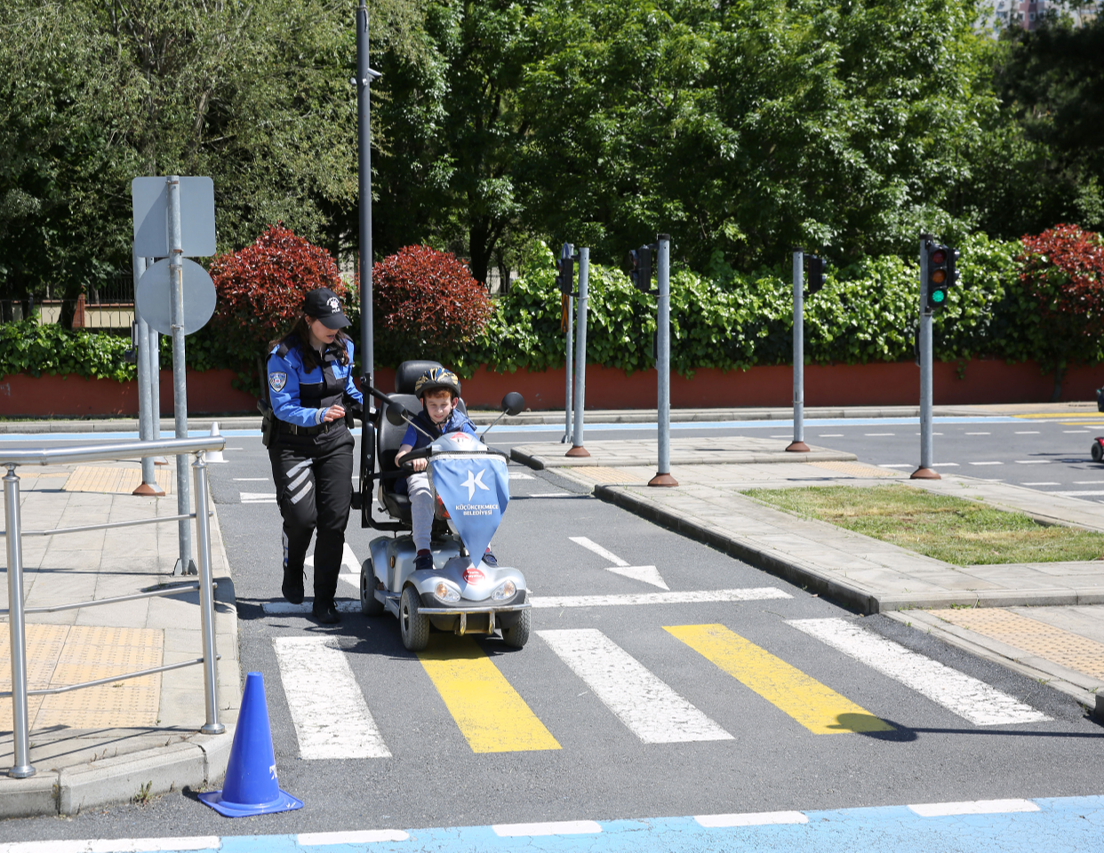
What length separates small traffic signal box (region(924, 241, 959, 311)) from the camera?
15.1m

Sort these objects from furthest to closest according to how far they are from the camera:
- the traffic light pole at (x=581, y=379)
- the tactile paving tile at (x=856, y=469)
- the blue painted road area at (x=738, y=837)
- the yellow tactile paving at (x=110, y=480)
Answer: the traffic light pole at (x=581, y=379), the tactile paving tile at (x=856, y=469), the yellow tactile paving at (x=110, y=480), the blue painted road area at (x=738, y=837)

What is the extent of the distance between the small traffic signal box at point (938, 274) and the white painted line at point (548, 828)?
11628 mm

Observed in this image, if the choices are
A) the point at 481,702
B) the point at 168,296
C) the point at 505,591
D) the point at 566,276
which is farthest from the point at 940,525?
the point at 566,276

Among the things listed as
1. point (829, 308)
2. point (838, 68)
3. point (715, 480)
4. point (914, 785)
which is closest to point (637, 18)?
point (838, 68)

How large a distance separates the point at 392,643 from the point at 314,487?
1.07 metres

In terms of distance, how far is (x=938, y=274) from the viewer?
49.6 feet

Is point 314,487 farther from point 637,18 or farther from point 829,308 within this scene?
point 637,18

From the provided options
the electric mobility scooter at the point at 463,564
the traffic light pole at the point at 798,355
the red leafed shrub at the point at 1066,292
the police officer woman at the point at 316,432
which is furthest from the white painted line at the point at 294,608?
the red leafed shrub at the point at 1066,292

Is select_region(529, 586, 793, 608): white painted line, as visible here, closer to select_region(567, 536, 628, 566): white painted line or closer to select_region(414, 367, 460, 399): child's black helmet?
select_region(567, 536, 628, 566): white painted line

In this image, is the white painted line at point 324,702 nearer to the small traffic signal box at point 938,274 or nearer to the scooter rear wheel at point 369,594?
the scooter rear wheel at point 369,594

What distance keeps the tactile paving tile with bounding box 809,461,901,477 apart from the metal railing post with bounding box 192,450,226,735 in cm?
1151

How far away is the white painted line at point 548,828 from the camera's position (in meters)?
4.55

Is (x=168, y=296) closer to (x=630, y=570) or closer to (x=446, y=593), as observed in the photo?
(x=446, y=593)

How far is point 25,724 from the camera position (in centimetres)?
465
